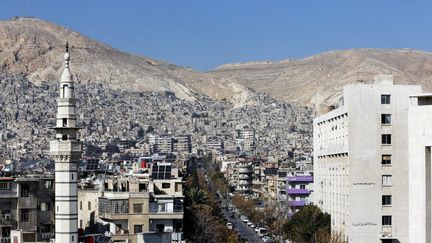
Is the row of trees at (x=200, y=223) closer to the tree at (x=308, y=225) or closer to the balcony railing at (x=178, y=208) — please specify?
the balcony railing at (x=178, y=208)

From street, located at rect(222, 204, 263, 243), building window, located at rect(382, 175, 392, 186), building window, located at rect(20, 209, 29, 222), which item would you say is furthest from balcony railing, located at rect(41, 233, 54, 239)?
street, located at rect(222, 204, 263, 243)

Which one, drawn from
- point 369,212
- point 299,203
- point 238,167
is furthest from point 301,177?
point 238,167

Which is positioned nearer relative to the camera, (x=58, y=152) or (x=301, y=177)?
(x=58, y=152)

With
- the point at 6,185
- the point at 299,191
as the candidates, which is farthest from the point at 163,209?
the point at 299,191

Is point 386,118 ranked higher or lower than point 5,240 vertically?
higher

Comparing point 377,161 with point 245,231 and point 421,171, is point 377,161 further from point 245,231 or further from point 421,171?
point 245,231

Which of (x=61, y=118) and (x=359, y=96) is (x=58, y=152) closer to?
(x=61, y=118)
